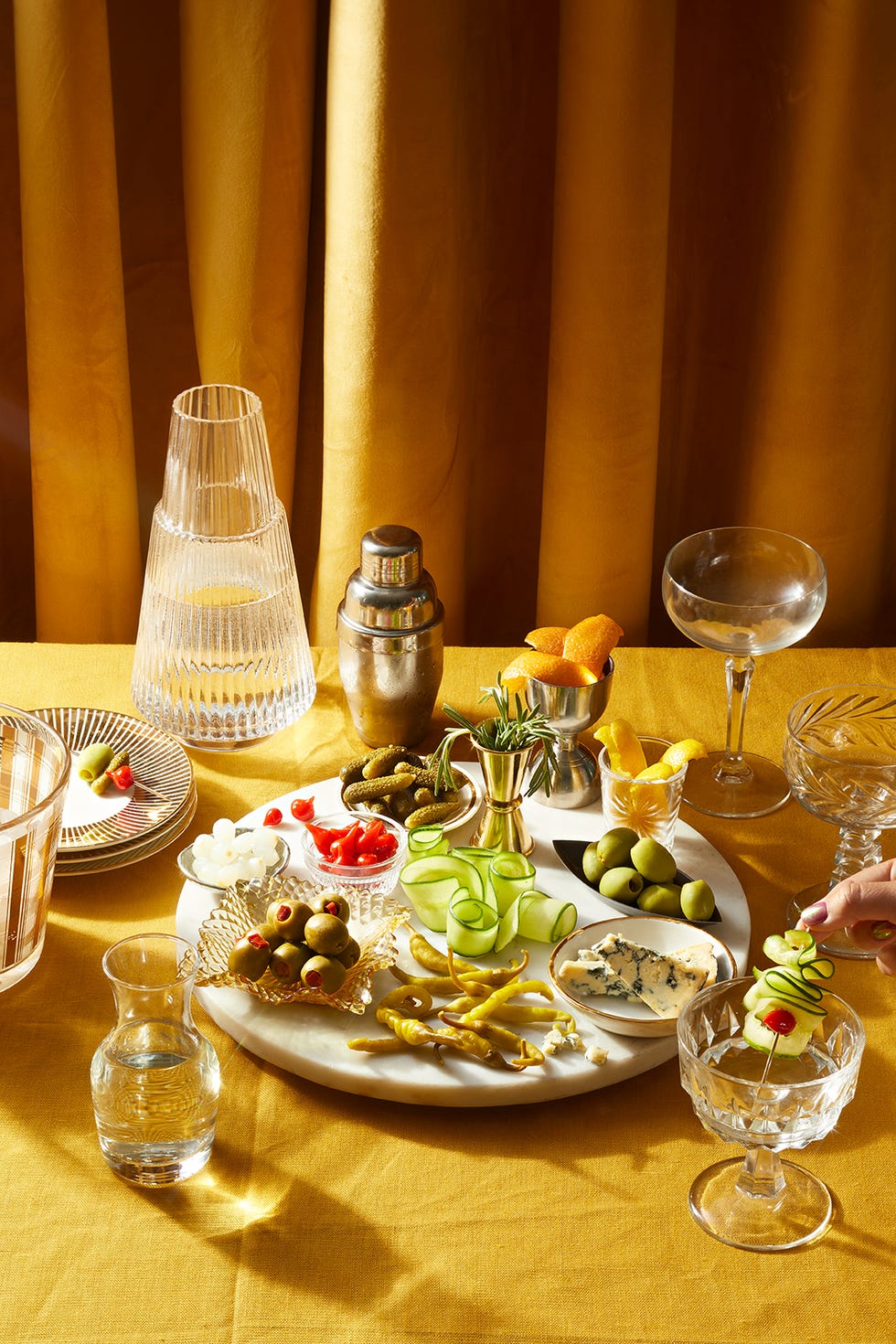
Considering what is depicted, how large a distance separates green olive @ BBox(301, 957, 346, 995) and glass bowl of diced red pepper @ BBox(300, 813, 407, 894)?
0.13 metres

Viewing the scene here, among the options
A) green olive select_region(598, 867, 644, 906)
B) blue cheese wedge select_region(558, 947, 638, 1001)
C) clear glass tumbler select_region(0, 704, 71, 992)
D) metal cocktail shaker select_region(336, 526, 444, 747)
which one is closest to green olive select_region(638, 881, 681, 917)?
green olive select_region(598, 867, 644, 906)

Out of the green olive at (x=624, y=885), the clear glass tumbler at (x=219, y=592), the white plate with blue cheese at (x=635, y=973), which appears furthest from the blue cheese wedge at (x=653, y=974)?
the clear glass tumbler at (x=219, y=592)

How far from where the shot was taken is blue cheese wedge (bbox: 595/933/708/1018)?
1.04 metres

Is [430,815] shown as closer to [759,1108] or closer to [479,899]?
[479,899]

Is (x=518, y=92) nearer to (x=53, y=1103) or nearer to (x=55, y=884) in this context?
(x=55, y=884)

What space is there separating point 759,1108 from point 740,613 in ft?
1.99

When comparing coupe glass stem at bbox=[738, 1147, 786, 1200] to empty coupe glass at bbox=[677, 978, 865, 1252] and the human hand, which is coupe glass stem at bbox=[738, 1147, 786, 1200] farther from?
the human hand

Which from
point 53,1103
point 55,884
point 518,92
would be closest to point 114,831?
point 55,884

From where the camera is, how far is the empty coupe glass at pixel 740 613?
135cm

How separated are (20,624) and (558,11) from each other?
1.15 metres

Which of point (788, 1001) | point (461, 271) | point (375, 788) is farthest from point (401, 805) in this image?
point (461, 271)

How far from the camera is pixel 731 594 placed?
144 cm

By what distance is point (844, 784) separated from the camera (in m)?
1.17

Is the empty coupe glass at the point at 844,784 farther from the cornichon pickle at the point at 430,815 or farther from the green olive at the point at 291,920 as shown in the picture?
the green olive at the point at 291,920
